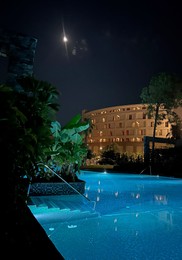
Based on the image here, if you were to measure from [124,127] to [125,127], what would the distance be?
1.33ft

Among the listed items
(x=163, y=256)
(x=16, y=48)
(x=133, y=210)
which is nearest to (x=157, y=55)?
(x=16, y=48)

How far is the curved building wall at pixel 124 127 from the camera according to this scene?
242 ft

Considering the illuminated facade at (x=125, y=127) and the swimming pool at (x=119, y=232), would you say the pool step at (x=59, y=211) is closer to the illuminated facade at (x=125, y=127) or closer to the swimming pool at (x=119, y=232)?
the swimming pool at (x=119, y=232)

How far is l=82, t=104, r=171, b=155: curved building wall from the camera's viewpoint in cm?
7388

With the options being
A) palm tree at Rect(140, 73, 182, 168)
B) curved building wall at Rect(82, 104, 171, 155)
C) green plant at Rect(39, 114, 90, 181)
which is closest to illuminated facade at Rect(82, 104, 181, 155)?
curved building wall at Rect(82, 104, 171, 155)

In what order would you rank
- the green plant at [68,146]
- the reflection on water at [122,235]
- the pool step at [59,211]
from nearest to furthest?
the reflection on water at [122,235] → the pool step at [59,211] → the green plant at [68,146]

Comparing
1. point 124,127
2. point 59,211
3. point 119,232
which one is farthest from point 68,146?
point 124,127

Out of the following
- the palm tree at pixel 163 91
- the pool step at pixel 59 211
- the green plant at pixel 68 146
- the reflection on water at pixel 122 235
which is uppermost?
the palm tree at pixel 163 91

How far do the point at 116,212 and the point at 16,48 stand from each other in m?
5.96

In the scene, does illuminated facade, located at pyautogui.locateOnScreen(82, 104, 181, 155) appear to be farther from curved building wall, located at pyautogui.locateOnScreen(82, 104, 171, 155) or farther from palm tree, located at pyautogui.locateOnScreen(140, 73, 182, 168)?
palm tree, located at pyautogui.locateOnScreen(140, 73, 182, 168)

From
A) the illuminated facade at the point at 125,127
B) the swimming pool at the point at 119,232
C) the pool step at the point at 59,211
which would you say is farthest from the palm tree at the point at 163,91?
the illuminated facade at the point at 125,127

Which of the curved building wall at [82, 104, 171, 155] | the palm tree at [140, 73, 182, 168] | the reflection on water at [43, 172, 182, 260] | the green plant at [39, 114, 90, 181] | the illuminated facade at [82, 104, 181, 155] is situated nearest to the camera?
the reflection on water at [43, 172, 182, 260]

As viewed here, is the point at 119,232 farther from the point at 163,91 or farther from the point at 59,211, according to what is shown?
the point at 163,91

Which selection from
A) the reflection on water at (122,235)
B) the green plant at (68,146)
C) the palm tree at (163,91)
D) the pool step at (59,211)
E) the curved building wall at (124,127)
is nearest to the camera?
the reflection on water at (122,235)
